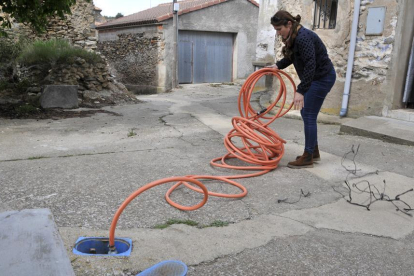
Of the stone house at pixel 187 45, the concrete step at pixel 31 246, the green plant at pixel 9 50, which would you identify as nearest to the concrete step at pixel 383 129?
the concrete step at pixel 31 246

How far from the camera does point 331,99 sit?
677cm

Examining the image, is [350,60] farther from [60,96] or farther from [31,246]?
[60,96]

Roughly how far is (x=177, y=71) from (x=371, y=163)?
1204 centimetres

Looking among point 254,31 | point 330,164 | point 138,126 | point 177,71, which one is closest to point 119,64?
point 177,71

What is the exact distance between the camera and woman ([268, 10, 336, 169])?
12.0ft

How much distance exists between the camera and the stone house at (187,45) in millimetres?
15219

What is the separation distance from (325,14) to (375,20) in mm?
1322

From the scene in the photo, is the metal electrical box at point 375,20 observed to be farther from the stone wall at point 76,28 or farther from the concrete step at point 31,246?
the stone wall at point 76,28

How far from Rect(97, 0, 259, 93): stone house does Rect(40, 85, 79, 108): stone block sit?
705 centimetres

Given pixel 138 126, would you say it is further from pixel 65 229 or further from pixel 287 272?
pixel 287 272

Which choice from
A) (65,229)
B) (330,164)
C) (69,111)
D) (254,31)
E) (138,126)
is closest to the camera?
(65,229)

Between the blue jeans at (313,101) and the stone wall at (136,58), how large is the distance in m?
12.0

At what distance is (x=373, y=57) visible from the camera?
20.0 feet

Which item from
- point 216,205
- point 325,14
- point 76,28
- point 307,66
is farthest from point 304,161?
point 76,28
